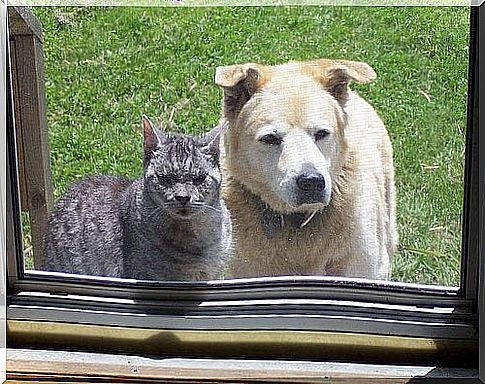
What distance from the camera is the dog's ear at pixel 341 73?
1.28 m

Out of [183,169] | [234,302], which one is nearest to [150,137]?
[183,169]

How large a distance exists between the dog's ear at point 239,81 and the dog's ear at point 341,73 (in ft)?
0.31

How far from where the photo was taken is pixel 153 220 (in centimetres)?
136

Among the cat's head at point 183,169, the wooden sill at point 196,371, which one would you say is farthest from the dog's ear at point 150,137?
the wooden sill at point 196,371

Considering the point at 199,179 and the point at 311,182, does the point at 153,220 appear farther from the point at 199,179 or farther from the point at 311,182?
the point at 311,182

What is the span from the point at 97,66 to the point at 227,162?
0.27 metres

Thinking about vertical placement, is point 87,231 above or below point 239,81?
below

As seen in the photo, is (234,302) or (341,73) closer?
(341,73)

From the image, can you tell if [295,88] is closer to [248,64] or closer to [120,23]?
[248,64]

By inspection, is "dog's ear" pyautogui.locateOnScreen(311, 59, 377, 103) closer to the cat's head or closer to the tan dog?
the tan dog

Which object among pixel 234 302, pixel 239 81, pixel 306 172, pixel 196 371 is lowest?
pixel 196 371

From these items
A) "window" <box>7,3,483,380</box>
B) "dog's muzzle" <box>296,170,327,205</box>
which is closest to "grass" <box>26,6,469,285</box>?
"window" <box>7,3,483,380</box>

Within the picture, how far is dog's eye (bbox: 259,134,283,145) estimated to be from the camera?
1.29m

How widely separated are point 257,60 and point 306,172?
0.65 ft
